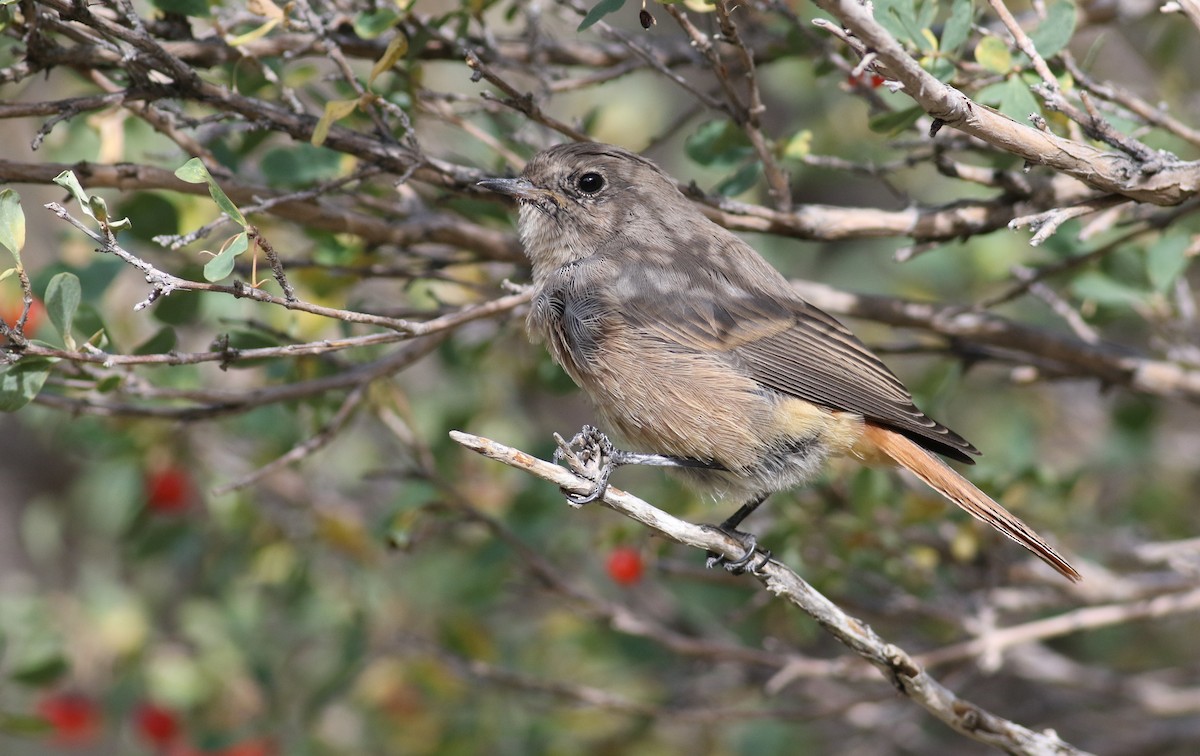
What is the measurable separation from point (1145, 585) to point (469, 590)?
2.58 meters

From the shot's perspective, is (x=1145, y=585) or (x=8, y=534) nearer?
(x=1145, y=585)

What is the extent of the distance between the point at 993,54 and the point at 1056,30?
0.24m

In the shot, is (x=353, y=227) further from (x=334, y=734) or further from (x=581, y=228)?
(x=334, y=734)

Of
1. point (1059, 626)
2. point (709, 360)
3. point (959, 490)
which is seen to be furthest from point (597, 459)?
point (1059, 626)

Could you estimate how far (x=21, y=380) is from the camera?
306cm

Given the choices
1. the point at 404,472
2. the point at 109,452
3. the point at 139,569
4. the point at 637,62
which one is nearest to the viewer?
the point at 637,62

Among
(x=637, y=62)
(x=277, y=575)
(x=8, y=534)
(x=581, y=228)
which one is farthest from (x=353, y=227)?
(x=8, y=534)

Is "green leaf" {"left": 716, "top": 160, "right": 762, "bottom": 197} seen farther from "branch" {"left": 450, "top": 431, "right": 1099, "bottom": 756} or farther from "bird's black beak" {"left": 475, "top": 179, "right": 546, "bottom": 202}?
"branch" {"left": 450, "top": 431, "right": 1099, "bottom": 756}

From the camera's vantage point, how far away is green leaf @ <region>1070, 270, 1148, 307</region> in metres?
4.18

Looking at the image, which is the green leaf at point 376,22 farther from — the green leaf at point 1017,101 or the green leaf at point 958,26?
→ the green leaf at point 1017,101

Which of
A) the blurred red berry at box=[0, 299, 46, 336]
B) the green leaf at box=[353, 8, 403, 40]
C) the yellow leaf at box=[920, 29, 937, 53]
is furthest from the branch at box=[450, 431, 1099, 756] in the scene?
the blurred red berry at box=[0, 299, 46, 336]

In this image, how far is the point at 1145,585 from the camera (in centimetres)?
446

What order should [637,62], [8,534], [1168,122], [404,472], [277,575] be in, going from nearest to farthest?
[1168,122]
[637,62]
[404,472]
[277,575]
[8,534]

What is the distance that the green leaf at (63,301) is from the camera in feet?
10.3
